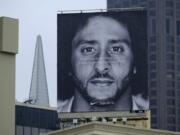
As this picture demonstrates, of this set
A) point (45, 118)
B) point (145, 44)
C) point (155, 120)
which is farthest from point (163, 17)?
point (145, 44)

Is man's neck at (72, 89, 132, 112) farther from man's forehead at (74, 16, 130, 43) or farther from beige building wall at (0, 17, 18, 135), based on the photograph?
beige building wall at (0, 17, 18, 135)

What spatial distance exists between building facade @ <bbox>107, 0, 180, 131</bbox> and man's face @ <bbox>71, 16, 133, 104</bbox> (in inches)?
3225

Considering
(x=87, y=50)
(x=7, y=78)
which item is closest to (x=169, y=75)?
(x=87, y=50)

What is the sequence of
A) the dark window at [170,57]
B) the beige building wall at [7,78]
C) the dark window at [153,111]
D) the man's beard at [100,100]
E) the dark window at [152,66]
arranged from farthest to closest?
the dark window at [170,57]
the dark window at [152,66]
the dark window at [153,111]
the man's beard at [100,100]
the beige building wall at [7,78]

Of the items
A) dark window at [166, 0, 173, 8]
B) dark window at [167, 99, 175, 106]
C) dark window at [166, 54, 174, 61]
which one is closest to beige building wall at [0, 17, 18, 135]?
dark window at [167, 99, 175, 106]

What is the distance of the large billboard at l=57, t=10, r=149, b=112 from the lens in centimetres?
9231

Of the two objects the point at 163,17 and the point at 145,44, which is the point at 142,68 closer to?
the point at 145,44

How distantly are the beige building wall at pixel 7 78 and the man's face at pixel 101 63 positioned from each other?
1783 inches

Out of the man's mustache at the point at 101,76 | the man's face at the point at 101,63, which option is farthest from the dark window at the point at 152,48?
the man's mustache at the point at 101,76

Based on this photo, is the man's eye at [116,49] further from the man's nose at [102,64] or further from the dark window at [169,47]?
the dark window at [169,47]

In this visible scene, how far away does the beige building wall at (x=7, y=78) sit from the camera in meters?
46.0

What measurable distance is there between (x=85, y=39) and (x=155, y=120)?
84.3 metres

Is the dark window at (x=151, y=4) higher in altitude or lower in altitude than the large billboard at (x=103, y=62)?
higher

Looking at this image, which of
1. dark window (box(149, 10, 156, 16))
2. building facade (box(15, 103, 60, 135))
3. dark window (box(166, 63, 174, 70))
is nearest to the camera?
building facade (box(15, 103, 60, 135))
